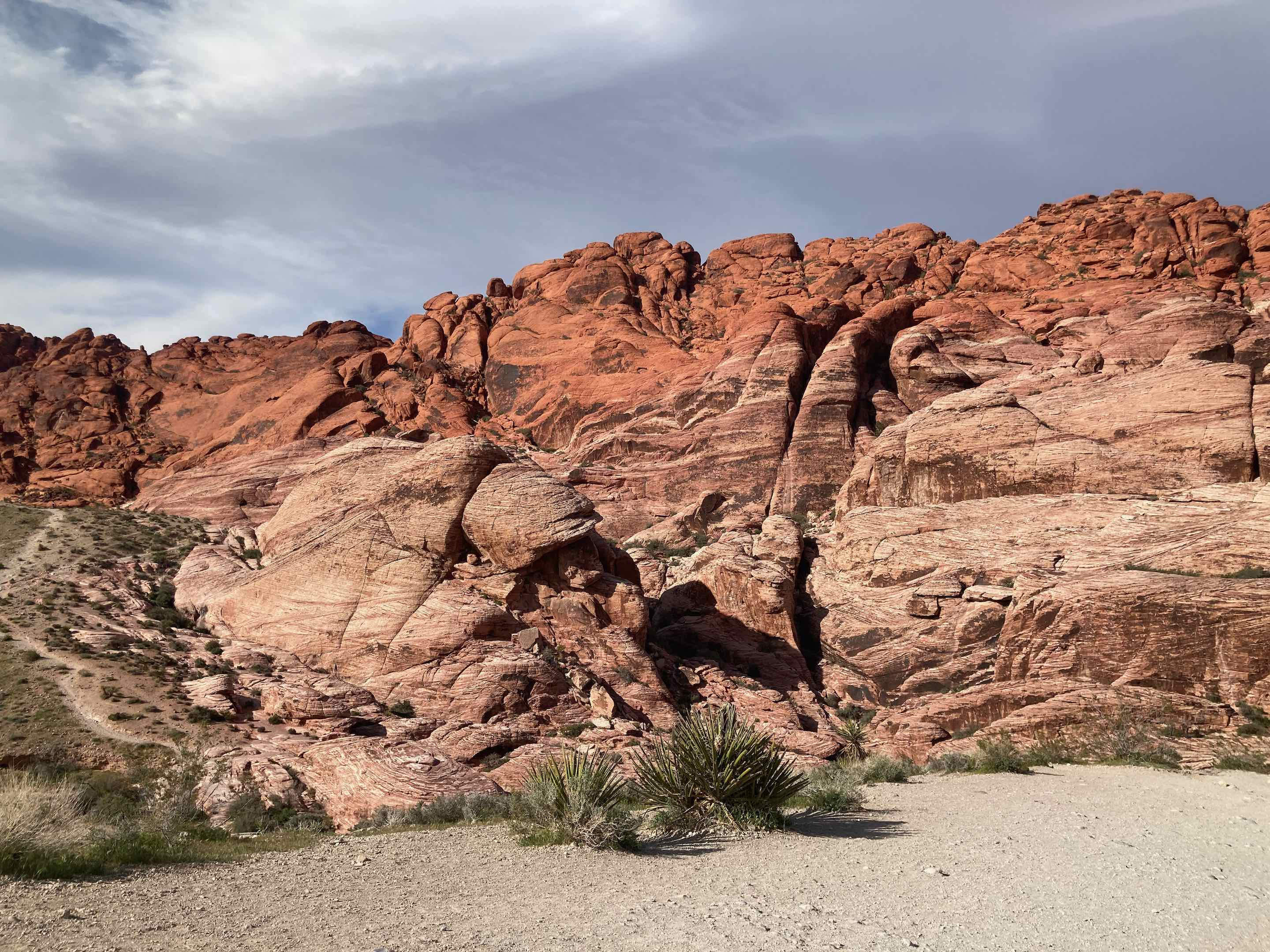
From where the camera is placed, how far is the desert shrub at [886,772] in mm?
16562

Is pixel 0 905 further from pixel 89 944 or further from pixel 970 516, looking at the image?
pixel 970 516

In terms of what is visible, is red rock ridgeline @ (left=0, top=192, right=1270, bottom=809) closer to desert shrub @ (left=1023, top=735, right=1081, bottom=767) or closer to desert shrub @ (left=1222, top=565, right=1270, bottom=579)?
desert shrub @ (left=1222, top=565, right=1270, bottom=579)

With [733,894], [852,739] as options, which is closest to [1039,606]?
[852,739]

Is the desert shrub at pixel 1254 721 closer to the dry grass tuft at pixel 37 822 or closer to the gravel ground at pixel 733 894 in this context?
the gravel ground at pixel 733 894

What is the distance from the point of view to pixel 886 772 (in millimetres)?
16719

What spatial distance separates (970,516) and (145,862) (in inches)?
1202

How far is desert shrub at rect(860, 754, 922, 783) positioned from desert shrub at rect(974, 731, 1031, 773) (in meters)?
1.47

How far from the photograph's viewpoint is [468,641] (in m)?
24.8

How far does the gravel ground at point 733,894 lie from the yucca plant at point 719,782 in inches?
22.3

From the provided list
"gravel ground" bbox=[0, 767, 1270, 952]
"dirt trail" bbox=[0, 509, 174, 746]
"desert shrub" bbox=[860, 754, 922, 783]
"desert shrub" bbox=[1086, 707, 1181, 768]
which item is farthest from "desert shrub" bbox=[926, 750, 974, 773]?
"dirt trail" bbox=[0, 509, 174, 746]

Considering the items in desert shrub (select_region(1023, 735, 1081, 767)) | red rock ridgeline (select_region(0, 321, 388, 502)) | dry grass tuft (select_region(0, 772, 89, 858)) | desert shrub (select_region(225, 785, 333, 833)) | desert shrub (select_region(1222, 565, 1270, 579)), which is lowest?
desert shrub (select_region(225, 785, 333, 833))

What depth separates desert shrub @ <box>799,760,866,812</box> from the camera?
1251cm

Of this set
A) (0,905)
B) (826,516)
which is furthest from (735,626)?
(0,905)

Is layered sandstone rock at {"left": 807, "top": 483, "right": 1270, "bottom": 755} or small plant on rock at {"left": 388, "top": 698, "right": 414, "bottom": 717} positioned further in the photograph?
layered sandstone rock at {"left": 807, "top": 483, "right": 1270, "bottom": 755}
